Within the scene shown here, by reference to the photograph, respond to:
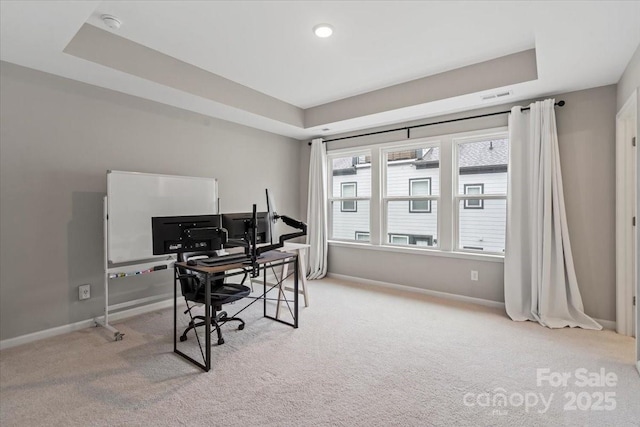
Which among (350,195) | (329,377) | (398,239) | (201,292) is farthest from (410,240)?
(201,292)

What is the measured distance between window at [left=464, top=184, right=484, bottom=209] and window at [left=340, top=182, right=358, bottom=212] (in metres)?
1.72

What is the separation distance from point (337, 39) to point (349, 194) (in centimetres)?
283

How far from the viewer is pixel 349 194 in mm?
5344

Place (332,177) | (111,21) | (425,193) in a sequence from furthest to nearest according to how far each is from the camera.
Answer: (332,177) < (425,193) < (111,21)

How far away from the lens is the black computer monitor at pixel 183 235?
2.74 meters

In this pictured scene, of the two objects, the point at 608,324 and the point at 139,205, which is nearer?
the point at 608,324

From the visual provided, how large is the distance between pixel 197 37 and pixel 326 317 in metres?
3.03

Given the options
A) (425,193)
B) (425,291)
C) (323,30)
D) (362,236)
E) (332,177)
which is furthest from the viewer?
(332,177)

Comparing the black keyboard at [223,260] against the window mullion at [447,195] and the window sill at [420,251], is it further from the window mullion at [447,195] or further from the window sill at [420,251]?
the window mullion at [447,195]

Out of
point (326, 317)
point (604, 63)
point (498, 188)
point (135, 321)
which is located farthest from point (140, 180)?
point (604, 63)

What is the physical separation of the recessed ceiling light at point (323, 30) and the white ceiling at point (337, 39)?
0.19 feet

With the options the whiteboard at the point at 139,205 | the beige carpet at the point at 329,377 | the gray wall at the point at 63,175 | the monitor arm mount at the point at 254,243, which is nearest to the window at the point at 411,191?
the beige carpet at the point at 329,377

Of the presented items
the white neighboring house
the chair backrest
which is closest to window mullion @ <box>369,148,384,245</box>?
the white neighboring house

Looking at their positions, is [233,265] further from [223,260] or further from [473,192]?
[473,192]
